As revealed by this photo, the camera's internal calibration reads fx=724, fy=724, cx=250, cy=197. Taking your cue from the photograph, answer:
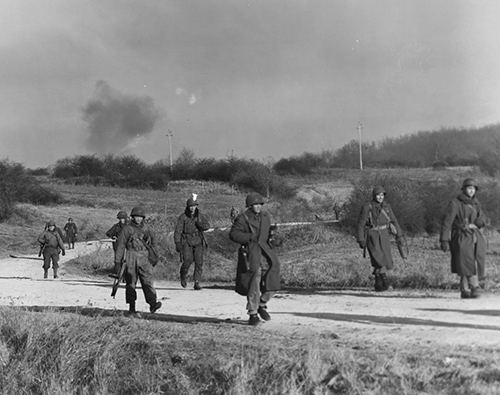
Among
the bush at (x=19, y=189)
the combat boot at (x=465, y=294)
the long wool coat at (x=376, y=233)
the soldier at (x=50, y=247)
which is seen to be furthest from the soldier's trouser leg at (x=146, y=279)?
the bush at (x=19, y=189)

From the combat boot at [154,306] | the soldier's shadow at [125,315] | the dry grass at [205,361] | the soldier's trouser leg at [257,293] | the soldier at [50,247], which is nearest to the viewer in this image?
the dry grass at [205,361]

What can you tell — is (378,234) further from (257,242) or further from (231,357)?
(231,357)

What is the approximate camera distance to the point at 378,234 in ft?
45.7

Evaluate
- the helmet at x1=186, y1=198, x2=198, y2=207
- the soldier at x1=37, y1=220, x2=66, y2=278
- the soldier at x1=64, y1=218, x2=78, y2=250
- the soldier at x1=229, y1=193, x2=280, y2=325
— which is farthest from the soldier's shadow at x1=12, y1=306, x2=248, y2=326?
the soldier at x1=64, y1=218, x2=78, y2=250

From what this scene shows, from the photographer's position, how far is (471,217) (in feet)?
39.8

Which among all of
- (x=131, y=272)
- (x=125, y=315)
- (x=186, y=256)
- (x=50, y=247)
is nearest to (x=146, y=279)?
(x=131, y=272)

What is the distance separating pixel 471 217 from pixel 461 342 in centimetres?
410

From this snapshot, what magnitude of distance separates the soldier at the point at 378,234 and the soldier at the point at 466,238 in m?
1.89

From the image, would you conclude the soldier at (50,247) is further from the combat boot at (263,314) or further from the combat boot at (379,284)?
the combat boot at (263,314)

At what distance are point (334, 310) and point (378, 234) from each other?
279 cm

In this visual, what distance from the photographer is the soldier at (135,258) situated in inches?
475

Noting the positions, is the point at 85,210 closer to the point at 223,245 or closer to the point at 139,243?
the point at 223,245

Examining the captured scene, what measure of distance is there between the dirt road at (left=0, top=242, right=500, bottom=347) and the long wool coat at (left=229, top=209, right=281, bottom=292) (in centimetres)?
68

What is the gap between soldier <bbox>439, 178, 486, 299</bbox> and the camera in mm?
11914
